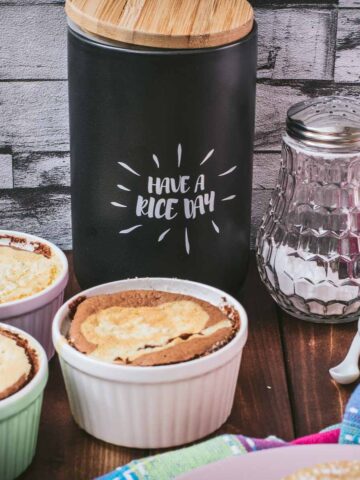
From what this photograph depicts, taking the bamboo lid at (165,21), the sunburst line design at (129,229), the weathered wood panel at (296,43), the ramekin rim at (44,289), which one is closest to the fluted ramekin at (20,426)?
the ramekin rim at (44,289)

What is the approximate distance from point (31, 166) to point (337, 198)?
1.18ft

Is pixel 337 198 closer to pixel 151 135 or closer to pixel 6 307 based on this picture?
pixel 151 135

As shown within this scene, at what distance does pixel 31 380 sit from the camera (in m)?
0.79

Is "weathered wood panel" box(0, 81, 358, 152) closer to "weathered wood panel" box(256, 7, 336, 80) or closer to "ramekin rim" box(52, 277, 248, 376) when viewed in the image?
"weathered wood panel" box(256, 7, 336, 80)

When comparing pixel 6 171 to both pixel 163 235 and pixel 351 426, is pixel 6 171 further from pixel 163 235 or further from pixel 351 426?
pixel 351 426

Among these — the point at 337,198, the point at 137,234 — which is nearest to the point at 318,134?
the point at 337,198

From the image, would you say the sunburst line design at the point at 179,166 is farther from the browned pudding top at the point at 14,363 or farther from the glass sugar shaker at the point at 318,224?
the browned pudding top at the point at 14,363

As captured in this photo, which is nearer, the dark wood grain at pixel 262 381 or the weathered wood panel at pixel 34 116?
the dark wood grain at pixel 262 381

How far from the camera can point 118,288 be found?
36.7 inches

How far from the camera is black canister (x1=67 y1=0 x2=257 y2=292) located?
36.3 inches

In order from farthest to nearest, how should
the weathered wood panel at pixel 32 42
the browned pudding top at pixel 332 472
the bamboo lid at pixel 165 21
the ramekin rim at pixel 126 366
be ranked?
the weathered wood panel at pixel 32 42 → the bamboo lid at pixel 165 21 → the ramekin rim at pixel 126 366 → the browned pudding top at pixel 332 472

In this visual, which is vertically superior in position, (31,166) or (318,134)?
(318,134)

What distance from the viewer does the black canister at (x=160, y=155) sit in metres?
0.92

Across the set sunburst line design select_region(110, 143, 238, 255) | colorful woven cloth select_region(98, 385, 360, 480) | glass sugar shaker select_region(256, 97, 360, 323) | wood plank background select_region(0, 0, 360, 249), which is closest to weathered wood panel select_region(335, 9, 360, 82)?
wood plank background select_region(0, 0, 360, 249)
